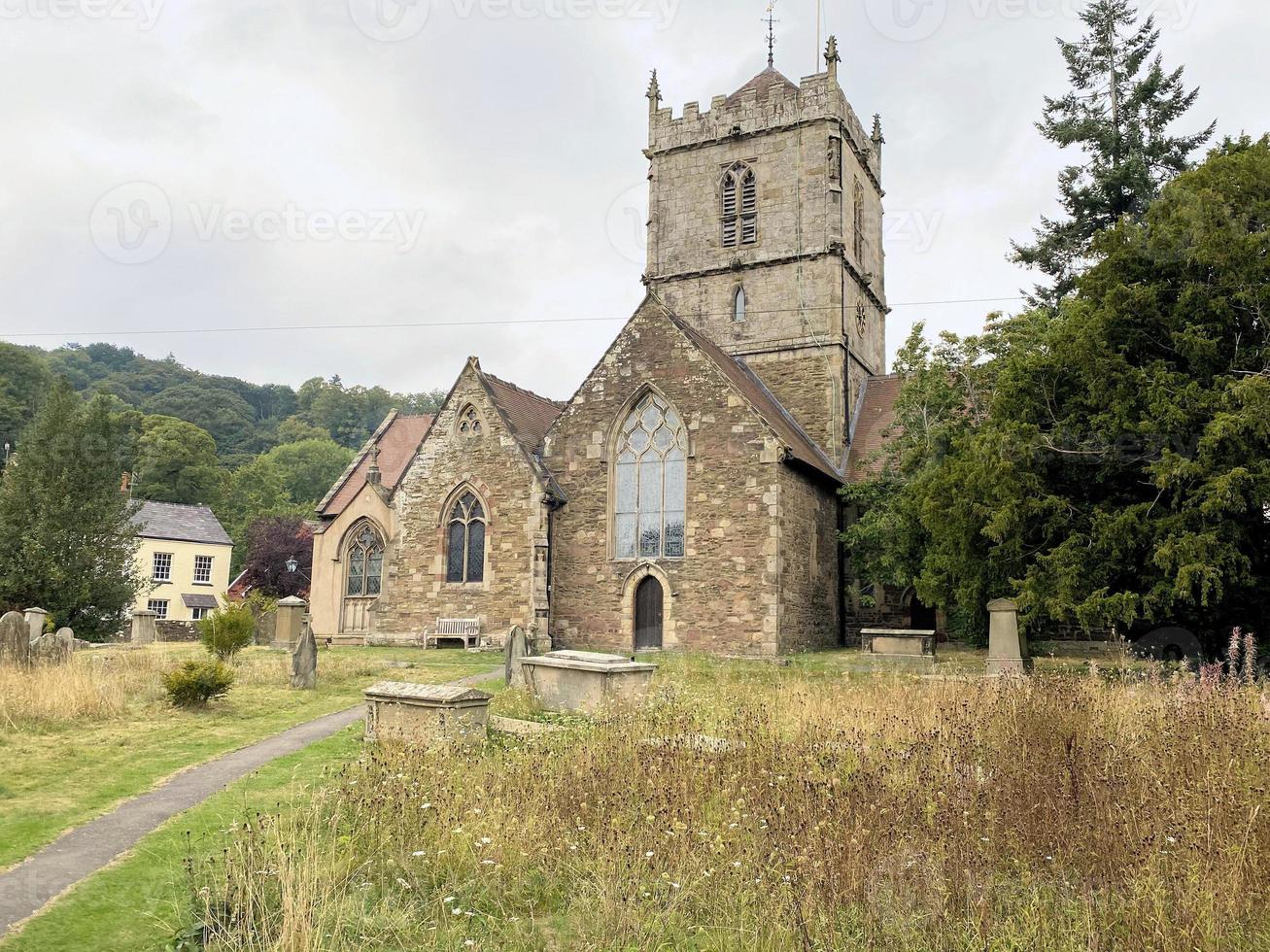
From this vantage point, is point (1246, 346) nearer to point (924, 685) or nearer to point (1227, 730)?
point (924, 685)

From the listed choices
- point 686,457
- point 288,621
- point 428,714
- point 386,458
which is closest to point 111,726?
point 428,714

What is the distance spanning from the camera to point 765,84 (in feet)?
108

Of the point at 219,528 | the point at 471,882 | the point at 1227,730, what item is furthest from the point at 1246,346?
the point at 219,528

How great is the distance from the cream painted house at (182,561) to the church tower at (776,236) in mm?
32783

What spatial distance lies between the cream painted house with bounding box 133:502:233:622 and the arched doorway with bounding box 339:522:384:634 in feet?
82.1

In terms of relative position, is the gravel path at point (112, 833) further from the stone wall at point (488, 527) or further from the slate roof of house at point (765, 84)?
the slate roof of house at point (765, 84)

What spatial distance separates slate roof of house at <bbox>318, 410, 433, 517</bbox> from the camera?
3062 centimetres

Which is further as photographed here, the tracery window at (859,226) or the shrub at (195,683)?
the tracery window at (859,226)

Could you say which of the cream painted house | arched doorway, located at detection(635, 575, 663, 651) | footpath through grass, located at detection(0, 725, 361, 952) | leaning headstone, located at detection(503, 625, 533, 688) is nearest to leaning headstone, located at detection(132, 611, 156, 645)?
arched doorway, located at detection(635, 575, 663, 651)

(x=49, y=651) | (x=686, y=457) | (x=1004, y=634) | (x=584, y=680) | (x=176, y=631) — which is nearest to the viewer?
(x=584, y=680)

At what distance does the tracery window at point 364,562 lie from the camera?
1114 inches

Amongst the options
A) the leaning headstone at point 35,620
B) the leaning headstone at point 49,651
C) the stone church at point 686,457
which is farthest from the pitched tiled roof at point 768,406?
the leaning headstone at point 35,620

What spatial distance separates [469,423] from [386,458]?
27.8 ft

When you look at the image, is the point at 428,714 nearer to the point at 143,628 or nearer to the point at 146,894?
the point at 146,894
